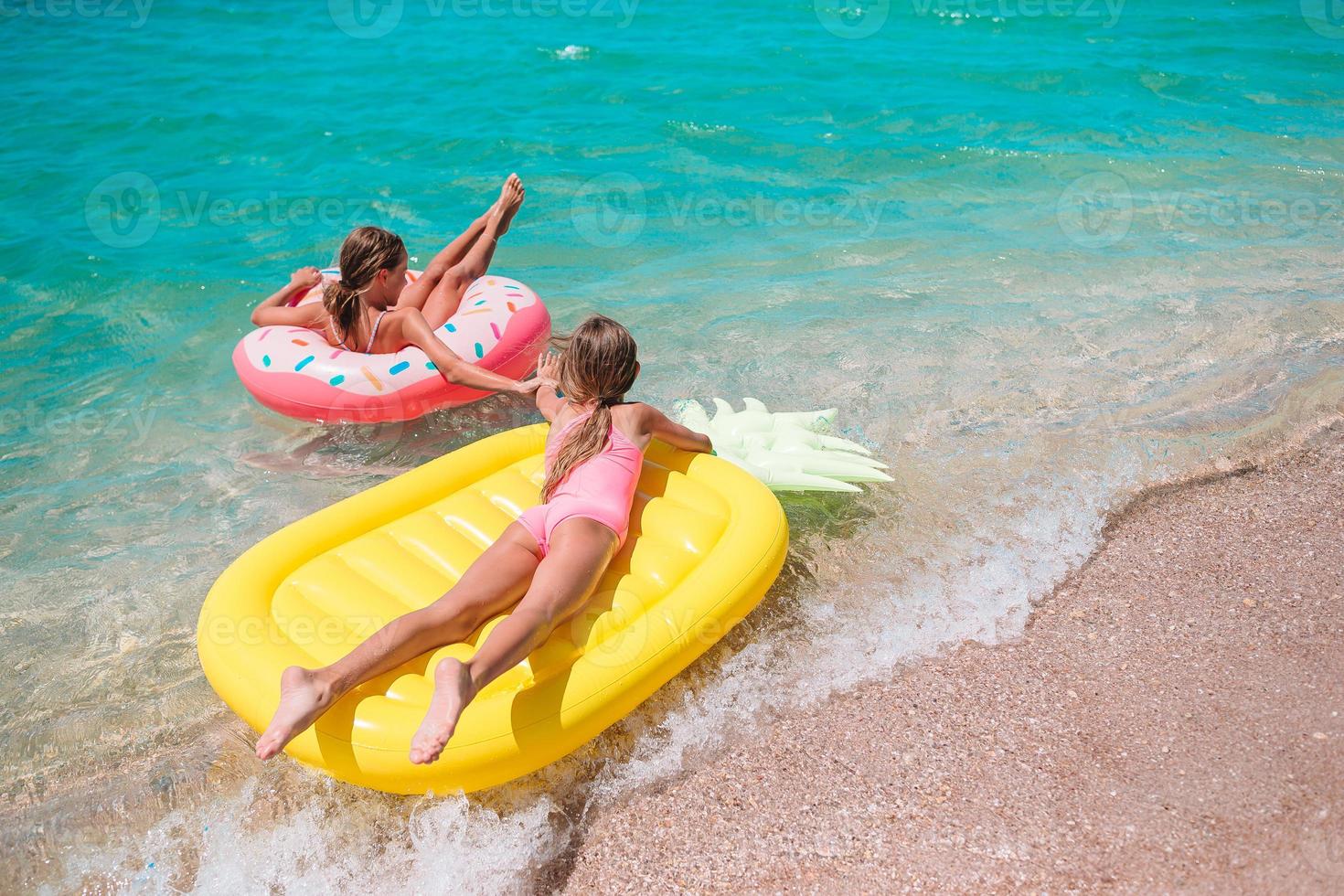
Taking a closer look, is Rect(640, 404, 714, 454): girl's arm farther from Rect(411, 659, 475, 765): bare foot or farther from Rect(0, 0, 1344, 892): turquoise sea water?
Rect(411, 659, 475, 765): bare foot

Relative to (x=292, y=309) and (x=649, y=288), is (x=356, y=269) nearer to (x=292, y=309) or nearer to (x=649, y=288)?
(x=292, y=309)

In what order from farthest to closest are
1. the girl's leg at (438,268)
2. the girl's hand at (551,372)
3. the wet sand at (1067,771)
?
the girl's leg at (438,268)
the girl's hand at (551,372)
the wet sand at (1067,771)

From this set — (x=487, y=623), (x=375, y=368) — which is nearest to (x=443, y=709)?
(x=487, y=623)

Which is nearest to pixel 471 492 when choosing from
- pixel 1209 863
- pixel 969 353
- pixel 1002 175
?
pixel 1209 863

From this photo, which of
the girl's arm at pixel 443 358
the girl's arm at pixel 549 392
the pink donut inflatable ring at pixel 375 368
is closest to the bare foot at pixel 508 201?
the pink donut inflatable ring at pixel 375 368

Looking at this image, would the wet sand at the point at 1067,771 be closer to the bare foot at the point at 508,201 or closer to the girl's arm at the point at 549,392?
the girl's arm at the point at 549,392

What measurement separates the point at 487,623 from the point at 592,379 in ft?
3.28

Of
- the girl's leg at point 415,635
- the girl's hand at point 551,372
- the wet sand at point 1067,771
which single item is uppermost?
the girl's hand at point 551,372

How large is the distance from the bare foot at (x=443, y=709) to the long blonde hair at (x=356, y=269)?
2.76m

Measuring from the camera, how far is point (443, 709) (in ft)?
8.40

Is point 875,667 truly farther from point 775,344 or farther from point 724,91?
point 724,91

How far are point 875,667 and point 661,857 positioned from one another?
1.06 m

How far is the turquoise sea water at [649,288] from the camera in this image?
326 cm

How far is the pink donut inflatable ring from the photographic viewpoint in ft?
15.5
